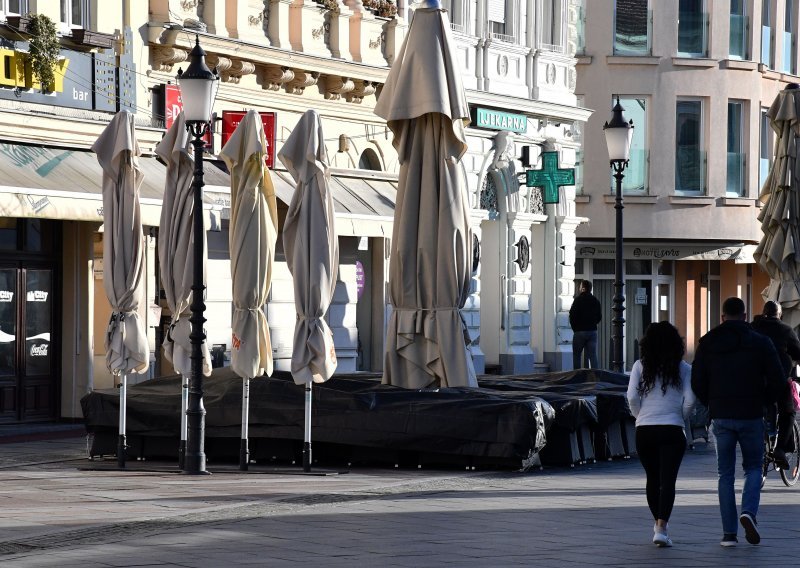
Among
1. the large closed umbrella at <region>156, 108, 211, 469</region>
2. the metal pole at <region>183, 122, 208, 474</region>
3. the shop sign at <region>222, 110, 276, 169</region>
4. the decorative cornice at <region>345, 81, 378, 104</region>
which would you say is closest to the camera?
the metal pole at <region>183, 122, 208, 474</region>

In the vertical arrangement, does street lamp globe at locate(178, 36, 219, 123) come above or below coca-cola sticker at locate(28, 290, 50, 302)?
above

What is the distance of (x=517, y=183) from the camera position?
3772 cm

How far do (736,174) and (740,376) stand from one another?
33583 mm

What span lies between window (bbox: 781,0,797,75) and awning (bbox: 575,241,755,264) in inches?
209

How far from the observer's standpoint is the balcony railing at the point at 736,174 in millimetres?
45812

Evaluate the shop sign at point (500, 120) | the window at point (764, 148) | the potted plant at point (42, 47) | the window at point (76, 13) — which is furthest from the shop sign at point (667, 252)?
the potted plant at point (42, 47)

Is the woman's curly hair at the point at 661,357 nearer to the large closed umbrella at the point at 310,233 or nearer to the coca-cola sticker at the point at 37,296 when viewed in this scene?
the large closed umbrella at the point at 310,233

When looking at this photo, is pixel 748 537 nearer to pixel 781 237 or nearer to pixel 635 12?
pixel 781 237

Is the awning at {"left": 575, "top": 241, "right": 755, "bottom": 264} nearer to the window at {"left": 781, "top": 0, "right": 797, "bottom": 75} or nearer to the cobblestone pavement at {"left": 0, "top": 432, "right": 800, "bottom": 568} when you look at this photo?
the window at {"left": 781, "top": 0, "right": 797, "bottom": 75}

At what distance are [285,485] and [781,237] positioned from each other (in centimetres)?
1044

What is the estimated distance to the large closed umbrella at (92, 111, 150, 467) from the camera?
18.5m

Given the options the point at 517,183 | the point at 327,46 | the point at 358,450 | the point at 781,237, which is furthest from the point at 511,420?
the point at 517,183

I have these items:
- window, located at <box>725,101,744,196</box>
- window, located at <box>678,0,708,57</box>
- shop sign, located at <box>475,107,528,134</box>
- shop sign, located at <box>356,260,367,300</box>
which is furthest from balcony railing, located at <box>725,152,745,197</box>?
shop sign, located at <box>356,260,367,300</box>

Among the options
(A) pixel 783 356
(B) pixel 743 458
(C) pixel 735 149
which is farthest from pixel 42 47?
(C) pixel 735 149
